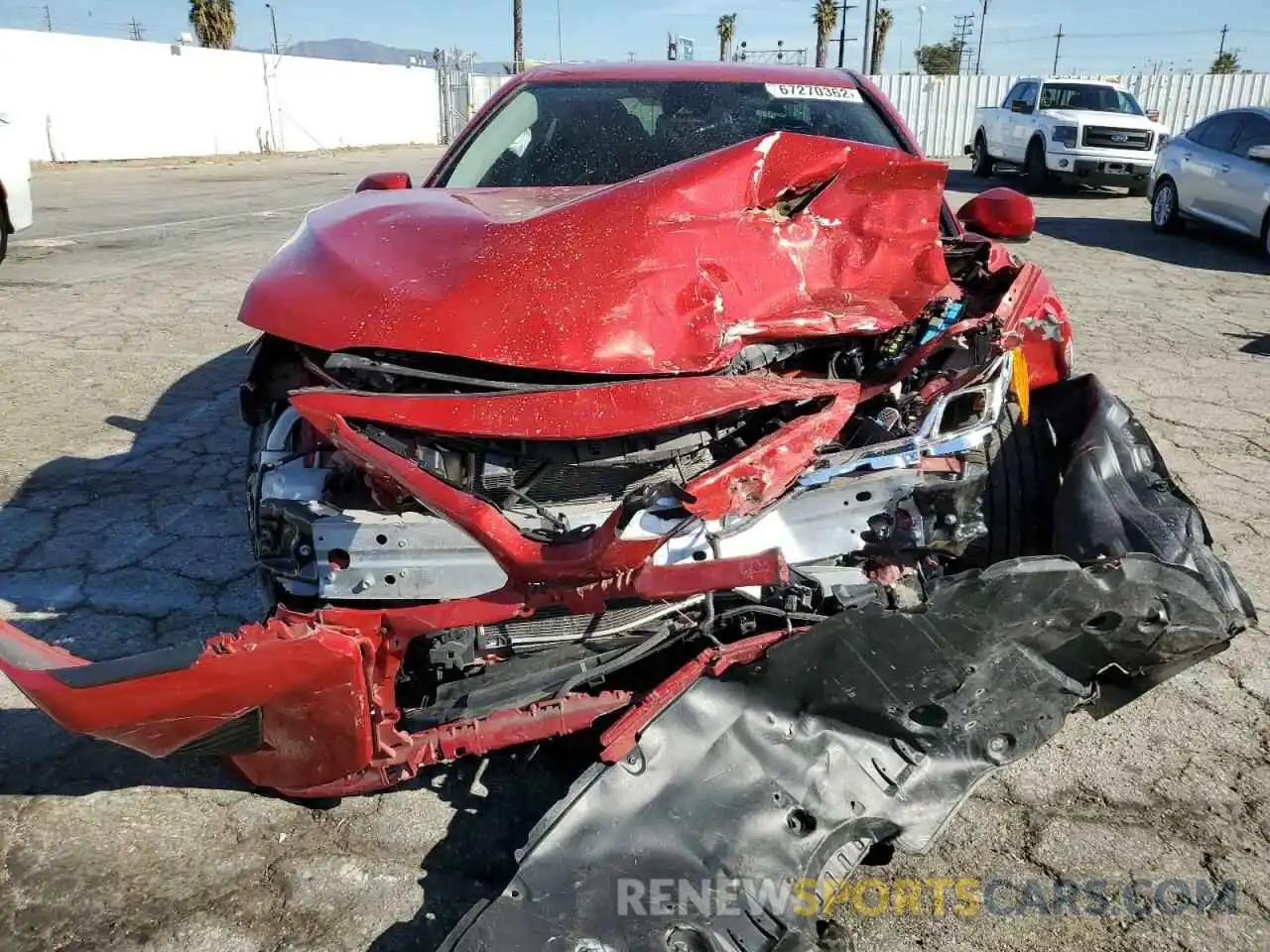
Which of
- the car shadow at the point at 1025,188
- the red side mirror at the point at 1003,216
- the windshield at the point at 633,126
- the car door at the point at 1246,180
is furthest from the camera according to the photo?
the car shadow at the point at 1025,188

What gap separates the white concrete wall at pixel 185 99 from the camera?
67.4 feet

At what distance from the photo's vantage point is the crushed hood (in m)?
1.98

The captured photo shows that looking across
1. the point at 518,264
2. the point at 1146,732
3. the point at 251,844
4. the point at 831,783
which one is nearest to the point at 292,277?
the point at 518,264

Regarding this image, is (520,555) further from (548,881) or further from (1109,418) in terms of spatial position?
(1109,418)

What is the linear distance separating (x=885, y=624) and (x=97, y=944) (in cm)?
168

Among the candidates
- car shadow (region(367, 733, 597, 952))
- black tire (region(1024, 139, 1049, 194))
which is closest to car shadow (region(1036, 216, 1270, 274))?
black tire (region(1024, 139, 1049, 194))

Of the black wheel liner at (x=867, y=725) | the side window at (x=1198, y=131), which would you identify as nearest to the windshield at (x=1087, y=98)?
the side window at (x=1198, y=131)

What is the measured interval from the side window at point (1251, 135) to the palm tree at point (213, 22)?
127 ft

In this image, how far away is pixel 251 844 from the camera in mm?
2098

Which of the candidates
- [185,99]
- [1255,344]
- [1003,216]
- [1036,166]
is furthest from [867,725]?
[185,99]

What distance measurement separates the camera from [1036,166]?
1431cm

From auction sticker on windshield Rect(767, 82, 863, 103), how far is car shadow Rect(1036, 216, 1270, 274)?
7.15 m

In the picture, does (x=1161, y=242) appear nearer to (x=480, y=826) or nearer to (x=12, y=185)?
(x=480, y=826)

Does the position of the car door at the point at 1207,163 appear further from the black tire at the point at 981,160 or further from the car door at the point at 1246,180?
the black tire at the point at 981,160
